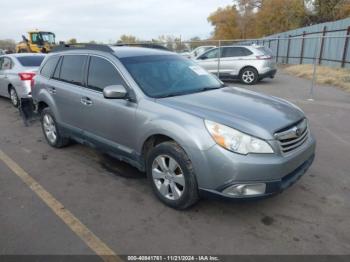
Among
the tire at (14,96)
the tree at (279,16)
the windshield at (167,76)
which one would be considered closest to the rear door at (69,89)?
the windshield at (167,76)

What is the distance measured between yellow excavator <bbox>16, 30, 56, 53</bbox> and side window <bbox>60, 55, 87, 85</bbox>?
2384cm

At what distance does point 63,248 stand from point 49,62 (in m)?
3.73

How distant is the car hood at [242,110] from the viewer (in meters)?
3.16

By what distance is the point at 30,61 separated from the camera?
9.16 m

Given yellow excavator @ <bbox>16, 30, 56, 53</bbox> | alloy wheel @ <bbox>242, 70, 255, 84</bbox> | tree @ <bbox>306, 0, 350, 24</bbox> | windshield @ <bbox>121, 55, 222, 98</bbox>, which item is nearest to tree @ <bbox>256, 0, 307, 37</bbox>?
tree @ <bbox>306, 0, 350, 24</bbox>

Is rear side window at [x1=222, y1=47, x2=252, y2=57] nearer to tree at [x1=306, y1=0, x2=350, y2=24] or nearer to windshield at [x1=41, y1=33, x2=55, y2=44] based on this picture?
windshield at [x1=41, y1=33, x2=55, y2=44]

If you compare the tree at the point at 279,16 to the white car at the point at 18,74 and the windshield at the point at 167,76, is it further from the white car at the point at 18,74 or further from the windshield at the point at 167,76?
the windshield at the point at 167,76

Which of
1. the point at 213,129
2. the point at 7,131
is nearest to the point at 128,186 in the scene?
the point at 213,129

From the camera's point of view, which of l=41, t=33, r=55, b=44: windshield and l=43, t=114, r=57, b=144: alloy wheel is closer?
l=43, t=114, r=57, b=144: alloy wheel

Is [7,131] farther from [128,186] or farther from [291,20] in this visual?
[291,20]

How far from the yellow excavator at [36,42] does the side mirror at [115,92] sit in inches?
1008

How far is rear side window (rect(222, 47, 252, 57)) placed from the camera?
13742 mm

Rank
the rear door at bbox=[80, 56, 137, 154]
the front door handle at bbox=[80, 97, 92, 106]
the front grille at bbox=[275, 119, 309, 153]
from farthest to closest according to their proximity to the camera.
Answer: the front door handle at bbox=[80, 97, 92, 106] → the rear door at bbox=[80, 56, 137, 154] → the front grille at bbox=[275, 119, 309, 153]

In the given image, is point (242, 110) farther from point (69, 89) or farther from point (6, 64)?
point (6, 64)
